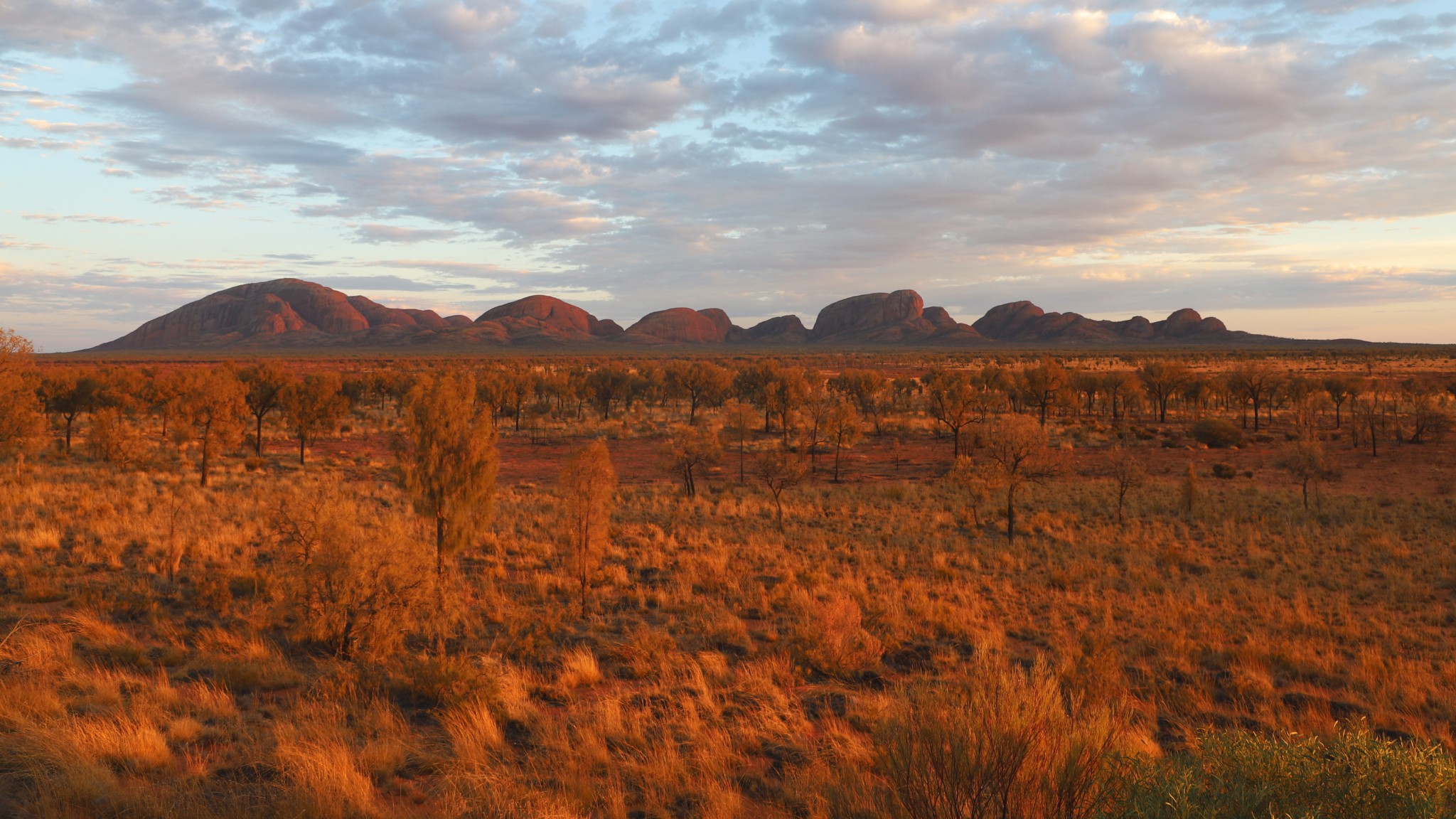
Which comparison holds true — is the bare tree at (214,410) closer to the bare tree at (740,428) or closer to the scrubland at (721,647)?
the scrubland at (721,647)

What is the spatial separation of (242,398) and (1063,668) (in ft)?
112

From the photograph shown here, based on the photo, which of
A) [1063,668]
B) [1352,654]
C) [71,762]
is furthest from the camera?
[1352,654]

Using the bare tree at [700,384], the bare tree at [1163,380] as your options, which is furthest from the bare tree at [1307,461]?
the bare tree at [700,384]

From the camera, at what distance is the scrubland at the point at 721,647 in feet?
19.0

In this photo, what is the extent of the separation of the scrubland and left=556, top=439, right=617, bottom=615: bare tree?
11cm

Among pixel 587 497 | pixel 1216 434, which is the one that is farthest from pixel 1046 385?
pixel 587 497

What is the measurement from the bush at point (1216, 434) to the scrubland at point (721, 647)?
40.6 feet

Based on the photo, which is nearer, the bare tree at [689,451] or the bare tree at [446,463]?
the bare tree at [446,463]

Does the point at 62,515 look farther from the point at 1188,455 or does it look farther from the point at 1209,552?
the point at 1188,455

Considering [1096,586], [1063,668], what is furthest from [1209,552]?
[1063,668]

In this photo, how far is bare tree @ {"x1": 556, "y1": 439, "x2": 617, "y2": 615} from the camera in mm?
15453

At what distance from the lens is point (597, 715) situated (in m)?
8.80

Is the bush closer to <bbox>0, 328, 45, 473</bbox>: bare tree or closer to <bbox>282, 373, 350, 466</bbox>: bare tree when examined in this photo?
<bbox>282, 373, 350, 466</bbox>: bare tree

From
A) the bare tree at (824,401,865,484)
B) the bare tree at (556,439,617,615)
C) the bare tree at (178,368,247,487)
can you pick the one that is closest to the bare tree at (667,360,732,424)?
the bare tree at (824,401,865,484)
